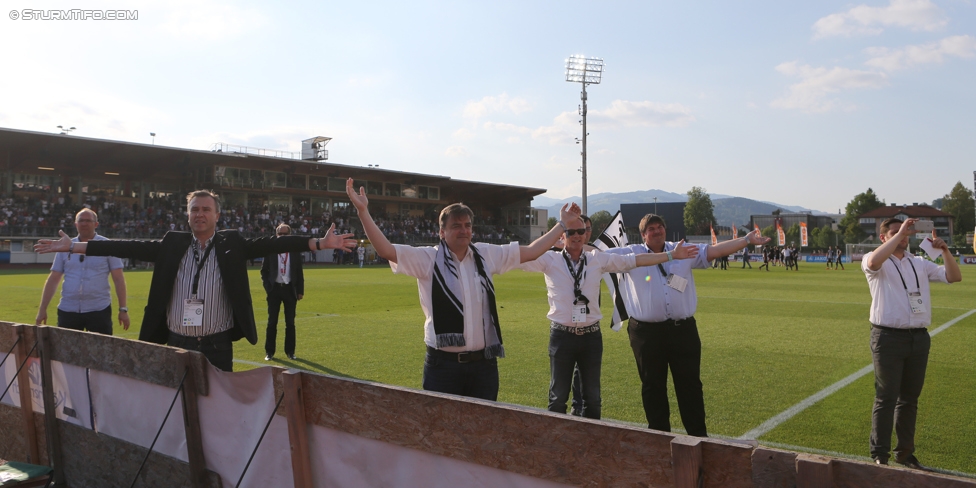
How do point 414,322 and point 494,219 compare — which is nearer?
Result: point 414,322

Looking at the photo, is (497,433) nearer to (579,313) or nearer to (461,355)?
(461,355)

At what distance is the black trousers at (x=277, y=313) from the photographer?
9.34m

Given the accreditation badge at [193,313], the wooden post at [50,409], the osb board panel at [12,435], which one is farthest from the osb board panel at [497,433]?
the osb board panel at [12,435]

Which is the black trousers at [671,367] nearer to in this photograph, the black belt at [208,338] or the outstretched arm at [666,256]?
the outstretched arm at [666,256]

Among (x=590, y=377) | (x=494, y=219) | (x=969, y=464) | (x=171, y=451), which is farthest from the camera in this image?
(x=494, y=219)

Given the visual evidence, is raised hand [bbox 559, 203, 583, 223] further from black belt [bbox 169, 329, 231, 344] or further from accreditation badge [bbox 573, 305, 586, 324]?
black belt [bbox 169, 329, 231, 344]

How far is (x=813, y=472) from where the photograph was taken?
189cm

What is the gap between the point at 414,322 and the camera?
1363cm

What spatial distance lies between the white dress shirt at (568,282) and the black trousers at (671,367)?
0.42 m

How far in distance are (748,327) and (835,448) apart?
323 inches

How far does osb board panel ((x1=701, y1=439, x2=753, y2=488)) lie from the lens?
202cm

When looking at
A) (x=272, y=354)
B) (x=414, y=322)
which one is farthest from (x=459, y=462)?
(x=414, y=322)

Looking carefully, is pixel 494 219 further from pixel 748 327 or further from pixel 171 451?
pixel 171 451

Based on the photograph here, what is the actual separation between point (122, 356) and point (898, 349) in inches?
221
